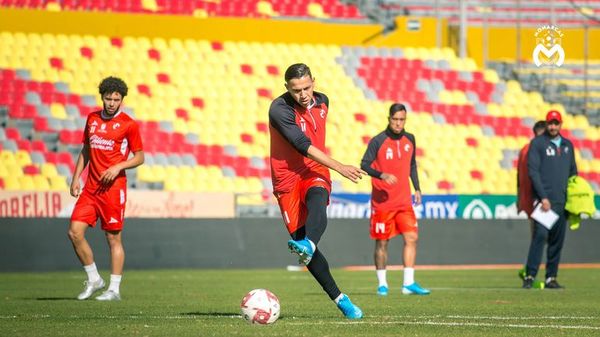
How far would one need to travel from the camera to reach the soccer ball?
30.8 ft

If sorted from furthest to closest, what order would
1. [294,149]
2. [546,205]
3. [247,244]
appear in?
[247,244]
[546,205]
[294,149]

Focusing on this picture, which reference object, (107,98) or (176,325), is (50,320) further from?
(107,98)

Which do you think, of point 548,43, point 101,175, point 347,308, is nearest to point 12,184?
point 101,175

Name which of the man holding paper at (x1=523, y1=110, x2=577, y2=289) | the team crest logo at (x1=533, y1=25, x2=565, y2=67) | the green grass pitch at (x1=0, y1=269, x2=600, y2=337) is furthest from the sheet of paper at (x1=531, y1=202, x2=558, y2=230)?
the team crest logo at (x1=533, y1=25, x2=565, y2=67)

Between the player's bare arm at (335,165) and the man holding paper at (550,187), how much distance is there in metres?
6.57

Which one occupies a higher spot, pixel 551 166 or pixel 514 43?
pixel 514 43

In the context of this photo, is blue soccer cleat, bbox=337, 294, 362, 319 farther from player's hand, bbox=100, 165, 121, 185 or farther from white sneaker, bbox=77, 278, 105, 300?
white sneaker, bbox=77, 278, 105, 300

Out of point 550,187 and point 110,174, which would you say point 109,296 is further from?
point 550,187

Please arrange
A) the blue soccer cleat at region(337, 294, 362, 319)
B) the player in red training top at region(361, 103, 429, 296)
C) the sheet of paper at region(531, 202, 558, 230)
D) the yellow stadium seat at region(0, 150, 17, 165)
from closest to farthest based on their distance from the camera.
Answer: the blue soccer cleat at region(337, 294, 362, 319)
the player in red training top at region(361, 103, 429, 296)
the sheet of paper at region(531, 202, 558, 230)
the yellow stadium seat at region(0, 150, 17, 165)

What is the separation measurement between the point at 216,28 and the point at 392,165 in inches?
678

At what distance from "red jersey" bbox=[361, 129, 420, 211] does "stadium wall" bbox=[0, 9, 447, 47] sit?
1648cm

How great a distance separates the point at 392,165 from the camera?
15188 millimetres

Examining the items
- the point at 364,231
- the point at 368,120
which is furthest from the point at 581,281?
the point at 368,120

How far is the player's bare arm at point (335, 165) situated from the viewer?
9281 millimetres
